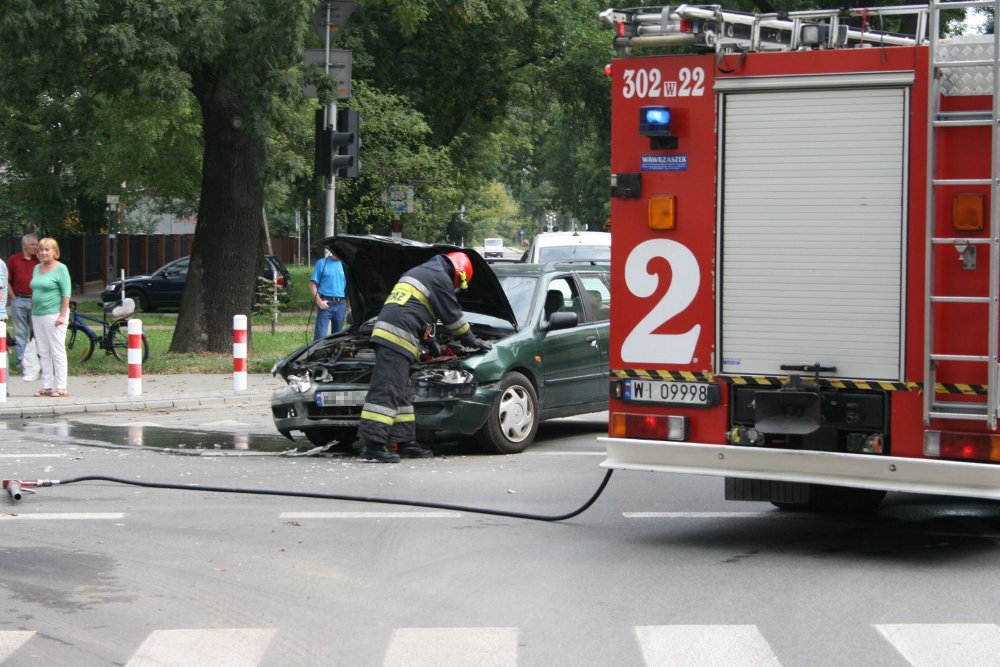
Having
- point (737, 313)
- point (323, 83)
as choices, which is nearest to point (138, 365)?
point (323, 83)

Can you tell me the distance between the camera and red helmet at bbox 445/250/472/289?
11945 mm

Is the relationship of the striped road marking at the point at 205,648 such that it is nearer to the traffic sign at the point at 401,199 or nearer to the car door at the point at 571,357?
the car door at the point at 571,357

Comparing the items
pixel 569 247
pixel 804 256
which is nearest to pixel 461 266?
pixel 804 256

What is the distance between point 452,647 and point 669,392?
251 cm

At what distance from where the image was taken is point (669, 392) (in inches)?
324

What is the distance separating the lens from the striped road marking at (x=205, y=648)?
6.02m

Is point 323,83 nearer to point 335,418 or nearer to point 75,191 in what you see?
point 335,418

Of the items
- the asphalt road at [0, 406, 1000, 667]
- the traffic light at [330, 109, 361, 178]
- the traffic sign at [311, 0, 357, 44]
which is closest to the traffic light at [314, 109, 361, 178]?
the traffic light at [330, 109, 361, 178]

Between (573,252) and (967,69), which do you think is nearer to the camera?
(967,69)

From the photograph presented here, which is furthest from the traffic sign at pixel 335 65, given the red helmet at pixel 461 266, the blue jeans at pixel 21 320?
the red helmet at pixel 461 266

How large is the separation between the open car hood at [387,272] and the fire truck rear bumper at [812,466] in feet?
13.1

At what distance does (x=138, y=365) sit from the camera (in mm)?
16984

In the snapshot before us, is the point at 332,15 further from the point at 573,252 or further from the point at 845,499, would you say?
the point at 845,499

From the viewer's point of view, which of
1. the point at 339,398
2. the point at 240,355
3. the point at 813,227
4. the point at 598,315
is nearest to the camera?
the point at 813,227
